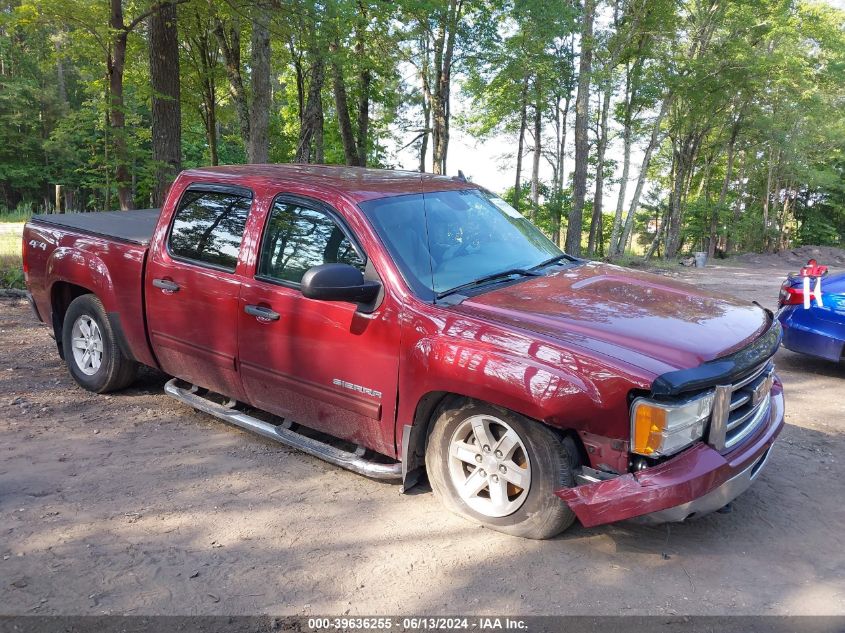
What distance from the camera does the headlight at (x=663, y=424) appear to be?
2.70m

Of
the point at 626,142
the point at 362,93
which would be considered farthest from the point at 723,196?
the point at 362,93

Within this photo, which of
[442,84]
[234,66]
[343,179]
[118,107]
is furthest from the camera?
[442,84]

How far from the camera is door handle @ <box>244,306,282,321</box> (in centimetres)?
382

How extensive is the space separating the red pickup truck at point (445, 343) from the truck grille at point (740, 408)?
1cm

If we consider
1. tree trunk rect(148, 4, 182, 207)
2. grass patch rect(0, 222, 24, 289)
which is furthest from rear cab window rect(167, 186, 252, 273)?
grass patch rect(0, 222, 24, 289)

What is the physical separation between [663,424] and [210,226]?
3.13 m

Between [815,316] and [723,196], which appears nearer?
[815,316]

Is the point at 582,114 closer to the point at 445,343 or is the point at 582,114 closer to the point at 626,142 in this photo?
the point at 626,142

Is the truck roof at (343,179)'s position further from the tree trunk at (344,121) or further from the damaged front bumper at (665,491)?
the tree trunk at (344,121)

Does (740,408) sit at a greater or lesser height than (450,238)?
lesser

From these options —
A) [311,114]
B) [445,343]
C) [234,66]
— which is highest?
[234,66]

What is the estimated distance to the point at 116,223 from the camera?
5348mm

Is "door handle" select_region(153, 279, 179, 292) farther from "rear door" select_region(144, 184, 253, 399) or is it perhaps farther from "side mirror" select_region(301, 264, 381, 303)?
"side mirror" select_region(301, 264, 381, 303)

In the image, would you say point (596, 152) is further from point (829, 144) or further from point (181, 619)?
point (181, 619)
